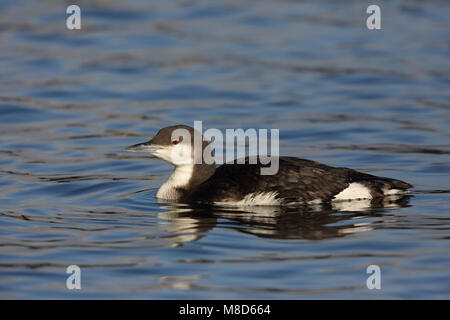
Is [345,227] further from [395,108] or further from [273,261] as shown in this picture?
[395,108]

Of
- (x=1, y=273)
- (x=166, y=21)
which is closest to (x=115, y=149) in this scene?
(x=1, y=273)

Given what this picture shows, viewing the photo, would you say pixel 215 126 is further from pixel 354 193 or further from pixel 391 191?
pixel 391 191

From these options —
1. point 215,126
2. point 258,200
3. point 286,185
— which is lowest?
point 258,200

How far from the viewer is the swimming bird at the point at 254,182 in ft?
31.4

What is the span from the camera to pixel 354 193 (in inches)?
384

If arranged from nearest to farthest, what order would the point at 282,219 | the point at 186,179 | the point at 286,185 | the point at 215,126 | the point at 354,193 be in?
1. the point at 282,219
2. the point at 286,185
3. the point at 354,193
4. the point at 186,179
5. the point at 215,126

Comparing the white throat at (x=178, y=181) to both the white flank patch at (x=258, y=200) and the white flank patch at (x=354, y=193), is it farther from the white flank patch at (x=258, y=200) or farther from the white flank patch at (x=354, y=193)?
the white flank patch at (x=354, y=193)

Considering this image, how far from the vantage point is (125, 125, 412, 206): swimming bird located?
31.4ft

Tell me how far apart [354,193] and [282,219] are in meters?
0.93

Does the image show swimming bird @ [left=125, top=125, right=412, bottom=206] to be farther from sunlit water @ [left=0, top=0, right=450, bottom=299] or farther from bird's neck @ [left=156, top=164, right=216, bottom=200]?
sunlit water @ [left=0, top=0, right=450, bottom=299]

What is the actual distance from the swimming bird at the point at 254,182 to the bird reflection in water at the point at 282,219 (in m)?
0.08

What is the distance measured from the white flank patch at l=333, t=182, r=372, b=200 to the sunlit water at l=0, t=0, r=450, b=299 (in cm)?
31

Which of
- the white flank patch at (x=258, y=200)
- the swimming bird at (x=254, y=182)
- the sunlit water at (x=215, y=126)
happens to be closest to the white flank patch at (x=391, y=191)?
the swimming bird at (x=254, y=182)

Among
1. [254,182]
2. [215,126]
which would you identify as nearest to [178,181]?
[254,182]
